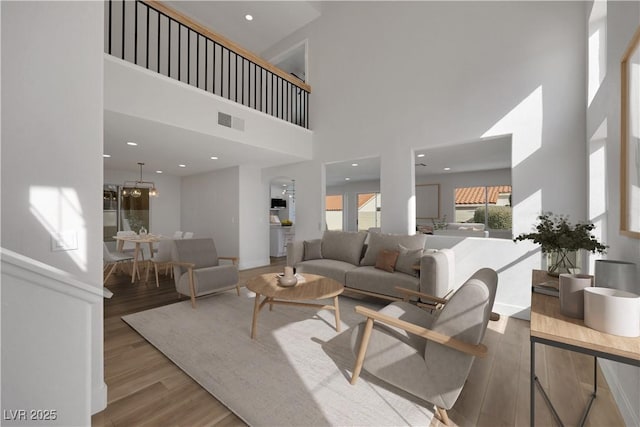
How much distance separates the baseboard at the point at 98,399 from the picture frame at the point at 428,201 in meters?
9.11

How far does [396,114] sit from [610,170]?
3015mm

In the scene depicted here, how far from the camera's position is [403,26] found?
452 cm

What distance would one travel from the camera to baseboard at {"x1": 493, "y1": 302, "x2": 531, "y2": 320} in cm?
342

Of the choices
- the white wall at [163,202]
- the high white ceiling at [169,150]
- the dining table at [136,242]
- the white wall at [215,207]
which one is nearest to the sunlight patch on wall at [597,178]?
the high white ceiling at [169,150]

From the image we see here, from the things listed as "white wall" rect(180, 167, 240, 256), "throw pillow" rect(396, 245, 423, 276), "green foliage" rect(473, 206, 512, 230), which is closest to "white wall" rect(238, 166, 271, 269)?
"white wall" rect(180, 167, 240, 256)

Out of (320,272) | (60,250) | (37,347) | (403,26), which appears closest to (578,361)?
(320,272)

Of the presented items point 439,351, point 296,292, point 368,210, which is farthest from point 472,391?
point 368,210

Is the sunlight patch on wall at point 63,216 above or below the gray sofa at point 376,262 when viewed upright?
above

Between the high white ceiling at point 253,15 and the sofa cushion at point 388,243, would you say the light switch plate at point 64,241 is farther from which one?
the high white ceiling at point 253,15

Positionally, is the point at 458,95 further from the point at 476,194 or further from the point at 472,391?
the point at 476,194

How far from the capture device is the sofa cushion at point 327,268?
13.3 ft

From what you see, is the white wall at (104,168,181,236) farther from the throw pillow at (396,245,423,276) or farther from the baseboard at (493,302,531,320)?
the baseboard at (493,302,531,320)

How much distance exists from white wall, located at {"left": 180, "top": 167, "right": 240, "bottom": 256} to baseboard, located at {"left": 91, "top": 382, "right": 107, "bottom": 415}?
14.6 ft

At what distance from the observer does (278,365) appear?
2291mm
